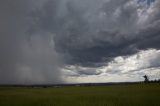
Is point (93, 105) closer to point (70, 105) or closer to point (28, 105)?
point (70, 105)

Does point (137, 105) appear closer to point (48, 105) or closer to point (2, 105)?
point (48, 105)

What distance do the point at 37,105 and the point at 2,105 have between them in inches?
215

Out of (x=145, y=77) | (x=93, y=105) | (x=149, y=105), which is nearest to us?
(x=149, y=105)

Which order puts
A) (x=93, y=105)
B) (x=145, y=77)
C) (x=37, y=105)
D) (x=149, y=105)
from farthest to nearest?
(x=145, y=77), (x=37, y=105), (x=93, y=105), (x=149, y=105)

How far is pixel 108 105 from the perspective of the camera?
30062 millimetres

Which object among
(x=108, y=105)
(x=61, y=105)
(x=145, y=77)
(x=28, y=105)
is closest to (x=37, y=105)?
(x=28, y=105)

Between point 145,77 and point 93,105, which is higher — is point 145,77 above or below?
above

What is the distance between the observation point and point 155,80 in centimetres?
16862

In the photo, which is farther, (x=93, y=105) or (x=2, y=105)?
(x=2, y=105)

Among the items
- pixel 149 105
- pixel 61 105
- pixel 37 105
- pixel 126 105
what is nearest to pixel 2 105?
pixel 37 105

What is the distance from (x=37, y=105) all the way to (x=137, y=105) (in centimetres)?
1411

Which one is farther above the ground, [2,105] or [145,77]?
[145,77]

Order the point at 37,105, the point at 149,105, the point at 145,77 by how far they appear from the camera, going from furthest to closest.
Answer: the point at 145,77 → the point at 37,105 → the point at 149,105

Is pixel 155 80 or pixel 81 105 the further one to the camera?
pixel 155 80
